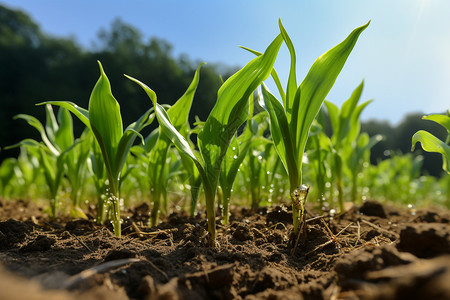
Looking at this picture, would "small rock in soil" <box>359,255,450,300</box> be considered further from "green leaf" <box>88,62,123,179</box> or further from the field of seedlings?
"green leaf" <box>88,62,123,179</box>

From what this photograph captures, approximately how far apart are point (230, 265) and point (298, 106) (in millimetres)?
784

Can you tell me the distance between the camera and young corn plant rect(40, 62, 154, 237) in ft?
4.97

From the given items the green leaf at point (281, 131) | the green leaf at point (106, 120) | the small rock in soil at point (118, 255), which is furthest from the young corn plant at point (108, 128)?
the green leaf at point (281, 131)

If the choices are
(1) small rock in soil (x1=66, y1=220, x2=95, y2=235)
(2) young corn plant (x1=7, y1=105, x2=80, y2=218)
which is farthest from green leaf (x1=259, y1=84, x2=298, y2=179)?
(2) young corn plant (x1=7, y1=105, x2=80, y2=218)

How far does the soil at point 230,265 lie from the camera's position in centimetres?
64

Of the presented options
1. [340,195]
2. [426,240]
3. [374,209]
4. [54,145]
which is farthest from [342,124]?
[54,145]

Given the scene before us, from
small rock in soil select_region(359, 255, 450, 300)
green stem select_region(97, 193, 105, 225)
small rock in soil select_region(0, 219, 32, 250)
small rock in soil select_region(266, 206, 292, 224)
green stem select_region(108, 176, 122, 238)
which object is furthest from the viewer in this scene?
green stem select_region(97, 193, 105, 225)

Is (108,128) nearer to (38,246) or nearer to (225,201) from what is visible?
(38,246)

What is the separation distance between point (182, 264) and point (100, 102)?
941 mm

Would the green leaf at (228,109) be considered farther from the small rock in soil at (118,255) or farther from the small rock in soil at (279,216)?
the small rock in soil at (279,216)

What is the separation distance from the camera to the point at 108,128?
1.57 metres

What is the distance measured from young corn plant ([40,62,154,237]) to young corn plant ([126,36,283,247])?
1.18ft

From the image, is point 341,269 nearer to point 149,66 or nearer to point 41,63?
point 149,66

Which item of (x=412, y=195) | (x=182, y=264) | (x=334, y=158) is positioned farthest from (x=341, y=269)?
(x=412, y=195)
